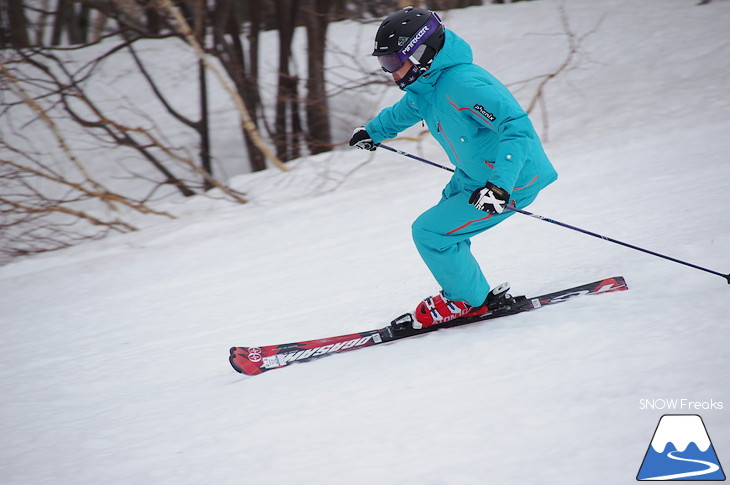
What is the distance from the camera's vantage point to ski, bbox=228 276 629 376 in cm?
296

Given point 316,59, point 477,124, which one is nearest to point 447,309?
point 477,124

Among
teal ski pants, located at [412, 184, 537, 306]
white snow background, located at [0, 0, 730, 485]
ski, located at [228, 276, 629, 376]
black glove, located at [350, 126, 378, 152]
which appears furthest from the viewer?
black glove, located at [350, 126, 378, 152]

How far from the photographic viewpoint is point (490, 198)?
2.49 meters

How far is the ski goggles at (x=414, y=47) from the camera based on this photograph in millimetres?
2646

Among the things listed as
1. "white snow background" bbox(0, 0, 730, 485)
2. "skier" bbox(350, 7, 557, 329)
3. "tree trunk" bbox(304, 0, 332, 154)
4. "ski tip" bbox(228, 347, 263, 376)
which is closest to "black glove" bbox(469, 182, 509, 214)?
"skier" bbox(350, 7, 557, 329)

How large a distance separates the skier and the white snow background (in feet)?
1.04

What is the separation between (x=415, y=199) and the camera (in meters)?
6.11

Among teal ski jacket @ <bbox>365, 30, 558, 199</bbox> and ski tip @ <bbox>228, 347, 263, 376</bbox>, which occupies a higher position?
teal ski jacket @ <bbox>365, 30, 558, 199</bbox>

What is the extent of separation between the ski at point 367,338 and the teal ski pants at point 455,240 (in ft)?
0.75

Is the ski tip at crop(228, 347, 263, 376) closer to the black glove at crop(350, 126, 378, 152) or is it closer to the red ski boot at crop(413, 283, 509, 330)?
the red ski boot at crop(413, 283, 509, 330)

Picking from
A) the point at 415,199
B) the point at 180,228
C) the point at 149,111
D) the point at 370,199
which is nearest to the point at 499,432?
the point at 415,199

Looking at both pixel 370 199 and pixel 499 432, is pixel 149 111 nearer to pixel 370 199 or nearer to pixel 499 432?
pixel 370 199

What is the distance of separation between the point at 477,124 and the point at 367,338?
3.99 feet

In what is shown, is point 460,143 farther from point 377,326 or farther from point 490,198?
point 377,326
